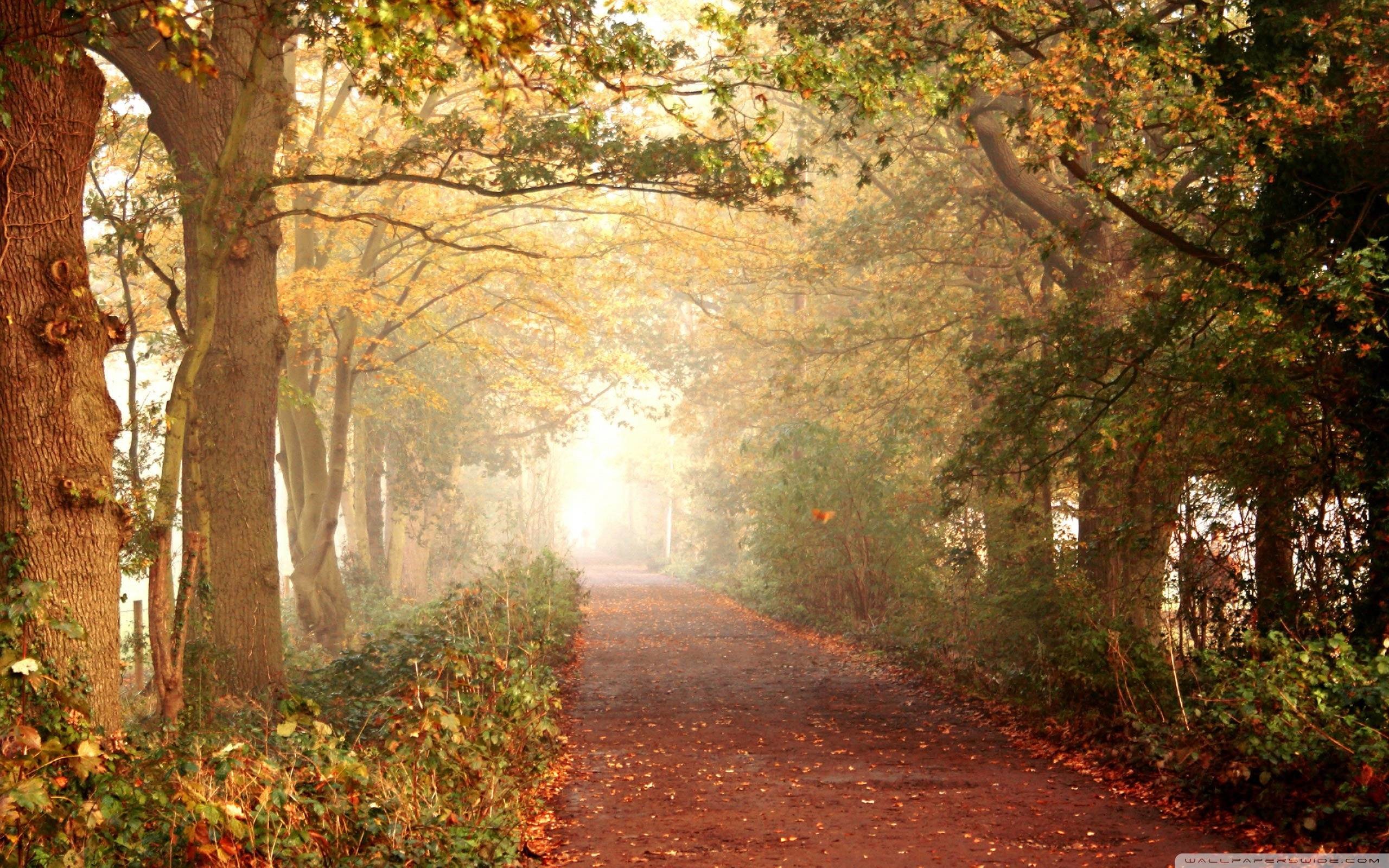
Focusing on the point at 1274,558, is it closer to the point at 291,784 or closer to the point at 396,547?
the point at 291,784

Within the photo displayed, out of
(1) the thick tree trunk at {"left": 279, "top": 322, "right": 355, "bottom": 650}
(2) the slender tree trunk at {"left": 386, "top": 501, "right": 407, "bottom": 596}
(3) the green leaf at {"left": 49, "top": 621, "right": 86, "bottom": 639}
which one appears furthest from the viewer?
(2) the slender tree trunk at {"left": 386, "top": 501, "right": 407, "bottom": 596}

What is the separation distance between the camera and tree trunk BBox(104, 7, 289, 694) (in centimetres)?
1133

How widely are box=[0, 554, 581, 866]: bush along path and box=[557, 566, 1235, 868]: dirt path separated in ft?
2.59

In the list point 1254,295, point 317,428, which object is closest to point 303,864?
point 1254,295

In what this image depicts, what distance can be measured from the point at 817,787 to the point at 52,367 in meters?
6.20

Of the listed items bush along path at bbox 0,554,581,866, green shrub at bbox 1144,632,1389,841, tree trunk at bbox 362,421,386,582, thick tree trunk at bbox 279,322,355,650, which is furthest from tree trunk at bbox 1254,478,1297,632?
tree trunk at bbox 362,421,386,582

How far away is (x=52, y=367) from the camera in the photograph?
22.7 ft

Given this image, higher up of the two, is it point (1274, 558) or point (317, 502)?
point (317, 502)

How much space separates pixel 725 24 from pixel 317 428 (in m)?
15.2

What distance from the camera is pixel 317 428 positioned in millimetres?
20516

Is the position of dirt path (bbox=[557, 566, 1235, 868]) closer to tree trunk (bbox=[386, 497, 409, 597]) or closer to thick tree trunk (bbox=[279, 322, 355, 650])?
thick tree trunk (bbox=[279, 322, 355, 650])

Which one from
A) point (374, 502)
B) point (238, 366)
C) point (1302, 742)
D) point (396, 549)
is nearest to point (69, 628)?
point (238, 366)

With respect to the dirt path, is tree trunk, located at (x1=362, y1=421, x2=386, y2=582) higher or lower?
higher

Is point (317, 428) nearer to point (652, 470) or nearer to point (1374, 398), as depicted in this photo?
point (1374, 398)
